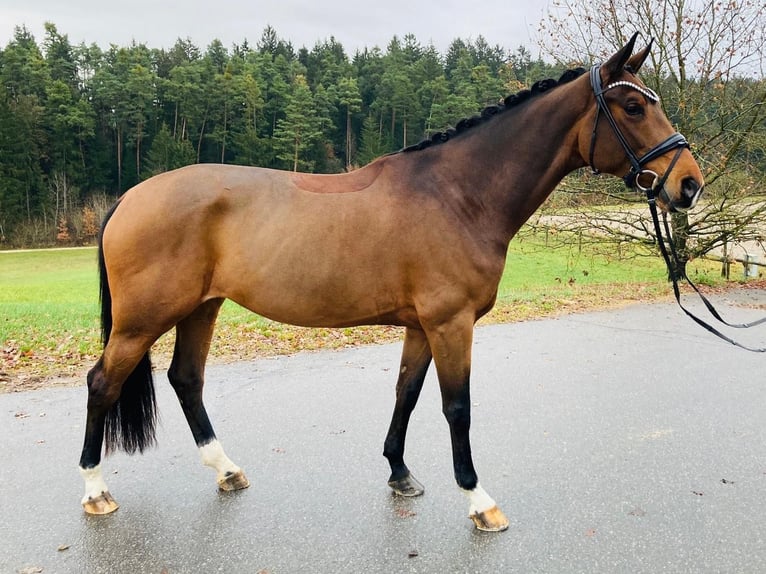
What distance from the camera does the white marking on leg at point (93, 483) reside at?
265 centimetres

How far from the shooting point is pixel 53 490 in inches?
110

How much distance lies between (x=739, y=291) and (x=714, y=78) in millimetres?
4235

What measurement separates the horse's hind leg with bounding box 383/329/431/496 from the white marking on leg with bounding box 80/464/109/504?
1486 millimetres

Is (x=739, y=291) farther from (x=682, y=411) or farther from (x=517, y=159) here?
(x=517, y=159)

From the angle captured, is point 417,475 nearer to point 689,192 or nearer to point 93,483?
point 93,483

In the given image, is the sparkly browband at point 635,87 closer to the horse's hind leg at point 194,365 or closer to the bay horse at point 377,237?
the bay horse at point 377,237

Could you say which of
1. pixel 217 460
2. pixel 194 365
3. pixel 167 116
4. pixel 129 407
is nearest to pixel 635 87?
pixel 194 365

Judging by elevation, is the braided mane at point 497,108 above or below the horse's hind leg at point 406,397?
above

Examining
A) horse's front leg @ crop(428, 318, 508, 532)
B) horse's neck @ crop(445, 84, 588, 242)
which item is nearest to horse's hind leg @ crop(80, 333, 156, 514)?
horse's front leg @ crop(428, 318, 508, 532)

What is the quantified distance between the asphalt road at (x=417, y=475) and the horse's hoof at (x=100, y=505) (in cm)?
7

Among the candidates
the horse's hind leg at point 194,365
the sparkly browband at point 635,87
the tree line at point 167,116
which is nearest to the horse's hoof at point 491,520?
the horse's hind leg at point 194,365

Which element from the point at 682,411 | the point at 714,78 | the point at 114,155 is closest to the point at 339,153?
the point at 114,155

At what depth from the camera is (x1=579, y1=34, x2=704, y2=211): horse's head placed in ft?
7.54

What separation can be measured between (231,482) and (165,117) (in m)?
54.8
